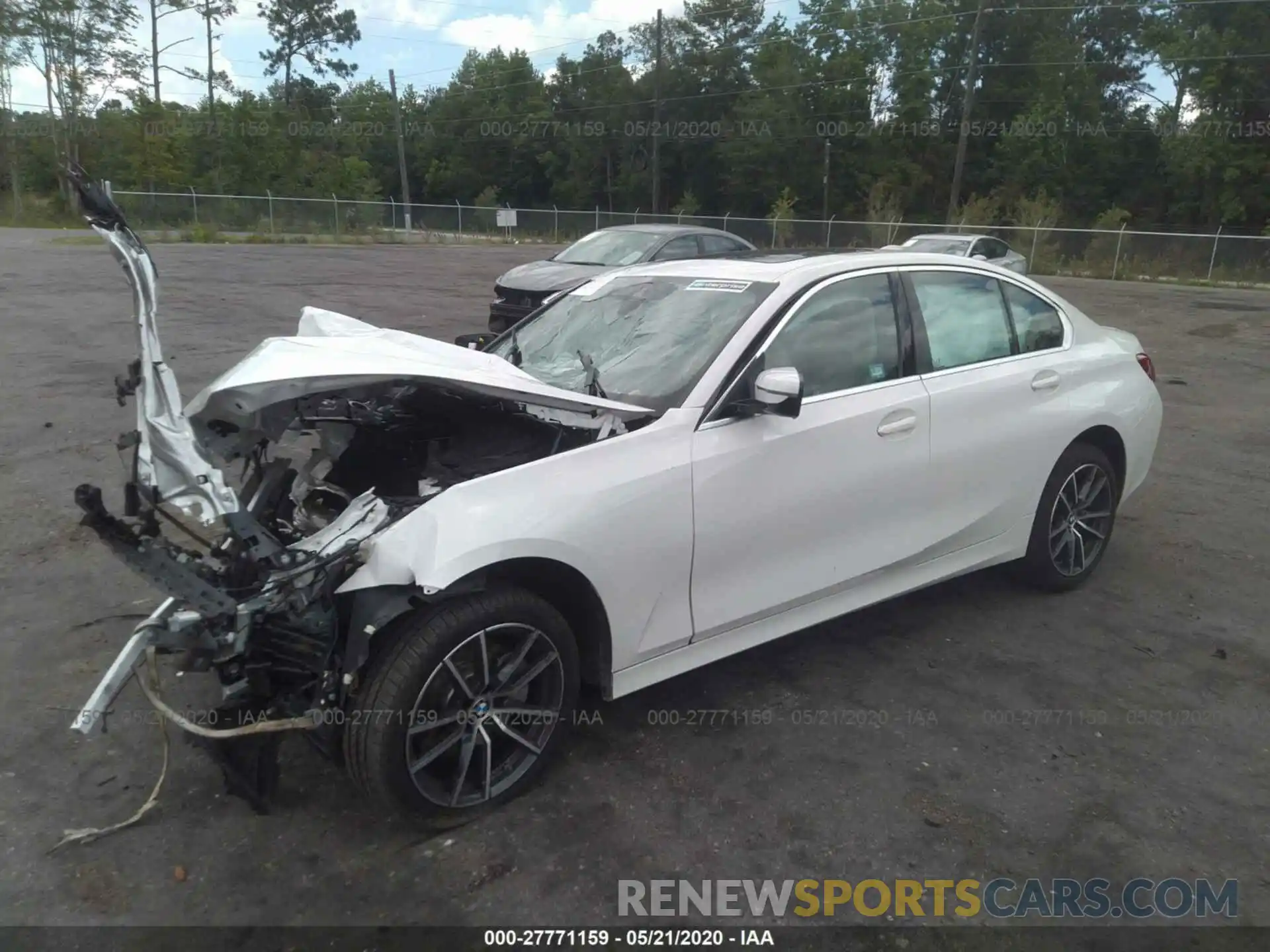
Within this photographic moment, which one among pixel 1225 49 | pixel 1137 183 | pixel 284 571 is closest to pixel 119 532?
pixel 284 571

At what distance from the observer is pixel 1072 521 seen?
15.8ft

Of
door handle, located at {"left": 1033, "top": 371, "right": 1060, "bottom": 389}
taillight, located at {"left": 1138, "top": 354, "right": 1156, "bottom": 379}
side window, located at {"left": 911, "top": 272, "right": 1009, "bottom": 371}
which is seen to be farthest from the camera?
taillight, located at {"left": 1138, "top": 354, "right": 1156, "bottom": 379}

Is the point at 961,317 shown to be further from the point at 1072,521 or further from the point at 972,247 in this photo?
the point at 972,247

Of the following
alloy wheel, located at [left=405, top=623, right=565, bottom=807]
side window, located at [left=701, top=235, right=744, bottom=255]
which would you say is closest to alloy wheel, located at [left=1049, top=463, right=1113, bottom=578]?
alloy wheel, located at [left=405, top=623, right=565, bottom=807]

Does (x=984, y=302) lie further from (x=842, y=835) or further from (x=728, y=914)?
(x=728, y=914)

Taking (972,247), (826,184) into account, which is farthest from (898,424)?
(826,184)

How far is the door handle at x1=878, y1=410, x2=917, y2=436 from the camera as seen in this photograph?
3852 mm

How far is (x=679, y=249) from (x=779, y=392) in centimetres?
935

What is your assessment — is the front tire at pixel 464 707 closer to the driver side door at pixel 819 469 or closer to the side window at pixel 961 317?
the driver side door at pixel 819 469

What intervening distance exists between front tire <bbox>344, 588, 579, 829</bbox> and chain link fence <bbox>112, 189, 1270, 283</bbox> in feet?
87.6

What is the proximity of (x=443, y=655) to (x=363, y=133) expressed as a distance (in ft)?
223

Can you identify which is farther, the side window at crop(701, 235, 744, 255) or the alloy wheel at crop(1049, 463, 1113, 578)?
the side window at crop(701, 235, 744, 255)

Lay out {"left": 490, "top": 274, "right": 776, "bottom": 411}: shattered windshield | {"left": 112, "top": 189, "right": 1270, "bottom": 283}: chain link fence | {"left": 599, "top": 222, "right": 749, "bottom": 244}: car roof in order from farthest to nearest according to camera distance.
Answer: {"left": 112, "top": 189, "right": 1270, "bottom": 283}: chain link fence, {"left": 599, "top": 222, "right": 749, "bottom": 244}: car roof, {"left": 490, "top": 274, "right": 776, "bottom": 411}: shattered windshield

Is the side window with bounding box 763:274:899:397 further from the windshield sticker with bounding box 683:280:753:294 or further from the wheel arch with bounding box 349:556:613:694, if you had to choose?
the wheel arch with bounding box 349:556:613:694
